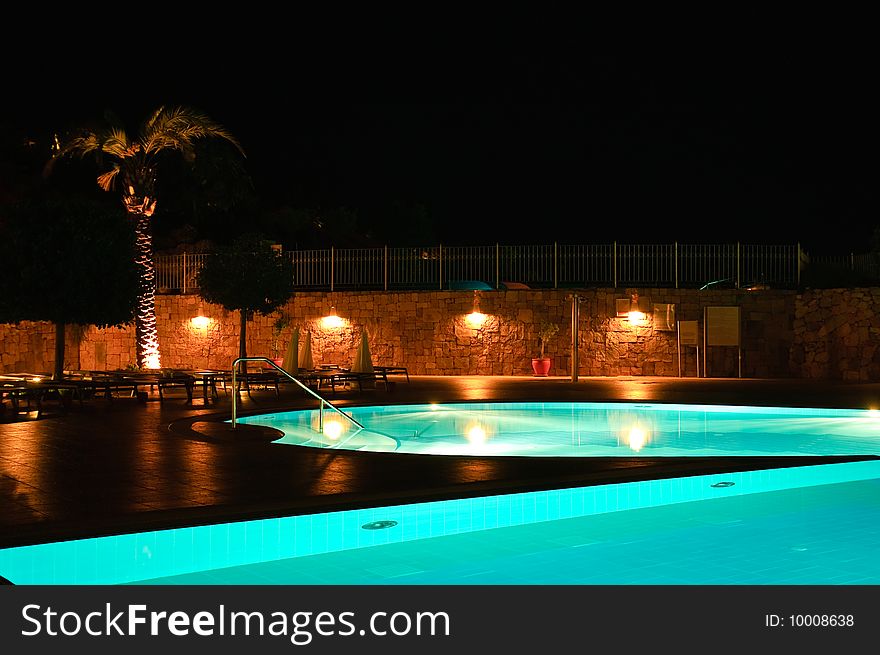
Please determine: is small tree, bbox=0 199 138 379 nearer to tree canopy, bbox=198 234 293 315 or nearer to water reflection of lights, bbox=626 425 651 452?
tree canopy, bbox=198 234 293 315

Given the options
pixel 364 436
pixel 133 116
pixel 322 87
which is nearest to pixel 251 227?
pixel 133 116

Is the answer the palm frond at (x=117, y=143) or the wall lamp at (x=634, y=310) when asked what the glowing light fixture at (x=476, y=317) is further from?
the palm frond at (x=117, y=143)

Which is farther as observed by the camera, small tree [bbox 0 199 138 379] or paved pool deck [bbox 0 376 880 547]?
small tree [bbox 0 199 138 379]

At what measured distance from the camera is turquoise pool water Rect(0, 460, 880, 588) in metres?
5.44

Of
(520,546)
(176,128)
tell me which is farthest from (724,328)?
(520,546)

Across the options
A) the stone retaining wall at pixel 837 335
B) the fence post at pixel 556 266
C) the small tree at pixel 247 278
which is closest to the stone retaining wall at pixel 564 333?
the stone retaining wall at pixel 837 335

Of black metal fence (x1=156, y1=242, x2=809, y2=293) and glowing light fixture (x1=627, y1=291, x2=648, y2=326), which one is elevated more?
black metal fence (x1=156, y1=242, x2=809, y2=293)

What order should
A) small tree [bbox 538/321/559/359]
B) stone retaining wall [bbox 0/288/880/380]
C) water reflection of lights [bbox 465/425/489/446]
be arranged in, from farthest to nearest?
small tree [bbox 538/321/559/359], stone retaining wall [bbox 0/288/880/380], water reflection of lights [bbox 465/425/489/446]

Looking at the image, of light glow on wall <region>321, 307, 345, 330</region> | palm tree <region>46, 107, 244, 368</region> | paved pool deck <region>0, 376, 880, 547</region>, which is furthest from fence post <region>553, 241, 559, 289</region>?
paved pool deck <region>0, 376, 880, 547</region>

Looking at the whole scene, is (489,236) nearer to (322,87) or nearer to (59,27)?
(322,87)

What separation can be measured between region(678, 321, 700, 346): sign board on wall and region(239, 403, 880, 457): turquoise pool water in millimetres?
7848

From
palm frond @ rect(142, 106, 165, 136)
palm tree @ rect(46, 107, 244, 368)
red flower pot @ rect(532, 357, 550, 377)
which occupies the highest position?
palm frond @ rect(142, 106, 165, 136)

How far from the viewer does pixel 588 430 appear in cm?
1274

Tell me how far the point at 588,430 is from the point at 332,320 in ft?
45.4
